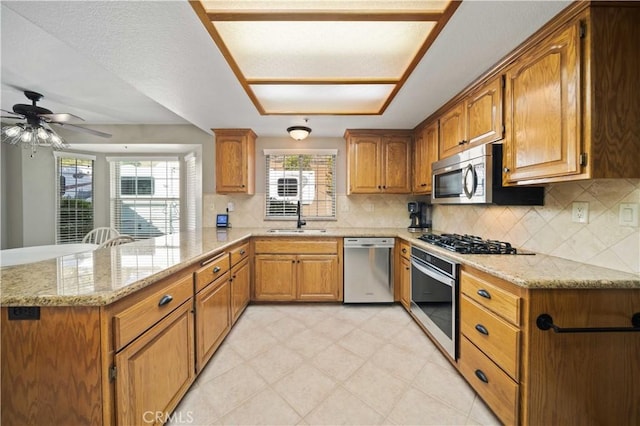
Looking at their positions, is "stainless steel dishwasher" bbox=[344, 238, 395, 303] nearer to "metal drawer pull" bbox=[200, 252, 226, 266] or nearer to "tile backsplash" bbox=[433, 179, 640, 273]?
"tile backsplash" bbox=[433, 179, 640, 273]

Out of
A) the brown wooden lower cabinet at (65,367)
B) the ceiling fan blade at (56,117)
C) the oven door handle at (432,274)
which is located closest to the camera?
the brown wooden lower cabinet at (65,367)

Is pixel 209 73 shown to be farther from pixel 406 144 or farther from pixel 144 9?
pixel 406 144

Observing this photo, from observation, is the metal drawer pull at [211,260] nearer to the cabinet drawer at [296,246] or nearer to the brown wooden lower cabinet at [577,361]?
the cabinet drawer at [296,246]

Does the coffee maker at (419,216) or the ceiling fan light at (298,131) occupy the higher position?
the ceiling fan light at (298,131)

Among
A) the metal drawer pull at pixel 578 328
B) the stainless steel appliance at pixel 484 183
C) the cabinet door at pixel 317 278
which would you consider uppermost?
the stainless steel appliance at pixel 484 183

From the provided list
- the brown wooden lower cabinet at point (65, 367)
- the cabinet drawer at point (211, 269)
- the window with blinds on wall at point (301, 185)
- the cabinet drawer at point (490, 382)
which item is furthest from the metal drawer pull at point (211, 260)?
the cabinet drawer at point (490, 382)

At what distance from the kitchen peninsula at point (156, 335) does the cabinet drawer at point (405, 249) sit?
3.27ft

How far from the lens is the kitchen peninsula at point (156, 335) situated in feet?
2.97

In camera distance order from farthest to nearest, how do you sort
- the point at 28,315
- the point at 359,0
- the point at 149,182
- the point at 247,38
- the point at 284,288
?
1. the point at 149,182
2. the point at 284,288
3. the point at 247,38
4. the point at 359,0
5. the point at 28,315

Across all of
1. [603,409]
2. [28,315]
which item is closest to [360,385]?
[603,409]

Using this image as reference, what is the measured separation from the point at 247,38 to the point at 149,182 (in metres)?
3.58

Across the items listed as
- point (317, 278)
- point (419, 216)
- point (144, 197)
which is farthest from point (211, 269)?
point (144, 197)

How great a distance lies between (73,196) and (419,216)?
5.41 meters

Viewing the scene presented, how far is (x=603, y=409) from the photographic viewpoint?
1.17 meters
